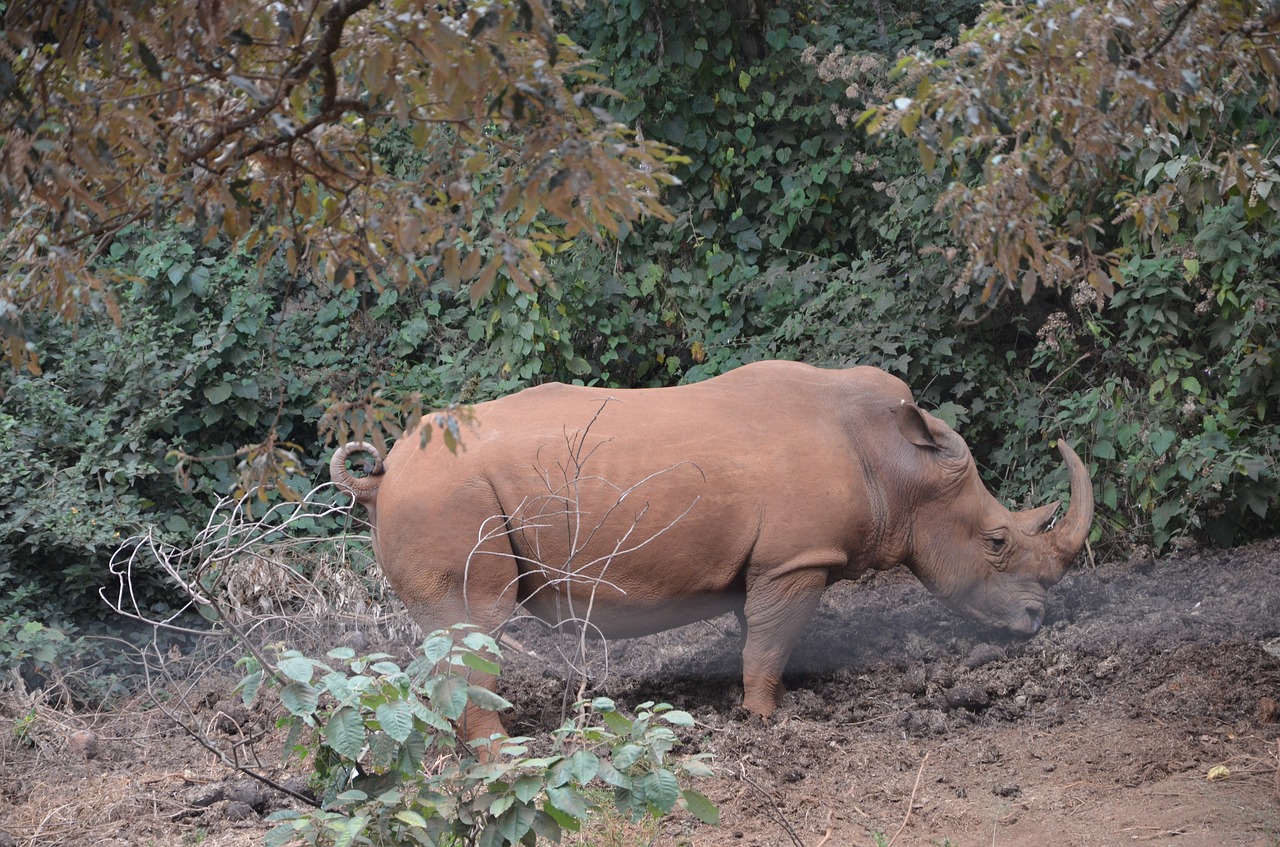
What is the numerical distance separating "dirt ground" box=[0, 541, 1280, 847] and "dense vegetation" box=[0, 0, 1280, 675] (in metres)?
1.00

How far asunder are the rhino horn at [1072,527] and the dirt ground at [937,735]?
0.37 metres

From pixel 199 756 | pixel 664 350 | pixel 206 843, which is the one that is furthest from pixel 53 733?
pixel 664 350

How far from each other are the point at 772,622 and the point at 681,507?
66 centimetres

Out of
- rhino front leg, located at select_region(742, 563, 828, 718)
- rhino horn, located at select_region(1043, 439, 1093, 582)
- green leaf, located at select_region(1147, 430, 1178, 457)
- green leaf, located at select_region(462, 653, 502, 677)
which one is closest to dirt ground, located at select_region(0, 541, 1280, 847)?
rhino front leg, located at select_region(742, 563, 828, 718)

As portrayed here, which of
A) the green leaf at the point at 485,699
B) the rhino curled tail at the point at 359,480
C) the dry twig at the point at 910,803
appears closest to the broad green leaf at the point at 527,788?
the green leaf at the point at 485,699

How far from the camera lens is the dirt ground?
434 centimetres

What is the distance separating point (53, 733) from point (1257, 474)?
611cm

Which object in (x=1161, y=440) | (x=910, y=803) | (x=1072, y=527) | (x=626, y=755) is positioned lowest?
(x=910, y=803)

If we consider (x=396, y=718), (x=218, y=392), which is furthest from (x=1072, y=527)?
(x=218, y=392)

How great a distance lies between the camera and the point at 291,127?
2818 millimetres

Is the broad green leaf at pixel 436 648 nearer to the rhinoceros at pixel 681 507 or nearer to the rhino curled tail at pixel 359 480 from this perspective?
the rhinoceros at pixel 681 507

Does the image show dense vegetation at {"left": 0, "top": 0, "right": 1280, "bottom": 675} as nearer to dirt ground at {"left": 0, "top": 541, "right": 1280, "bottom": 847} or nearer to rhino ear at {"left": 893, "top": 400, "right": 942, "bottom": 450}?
dirt ground at {"left": 0, "top": 541, "right": 1280, "bottom": 847}

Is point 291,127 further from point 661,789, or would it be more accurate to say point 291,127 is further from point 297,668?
point 661,789

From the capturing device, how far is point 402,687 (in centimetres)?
342
